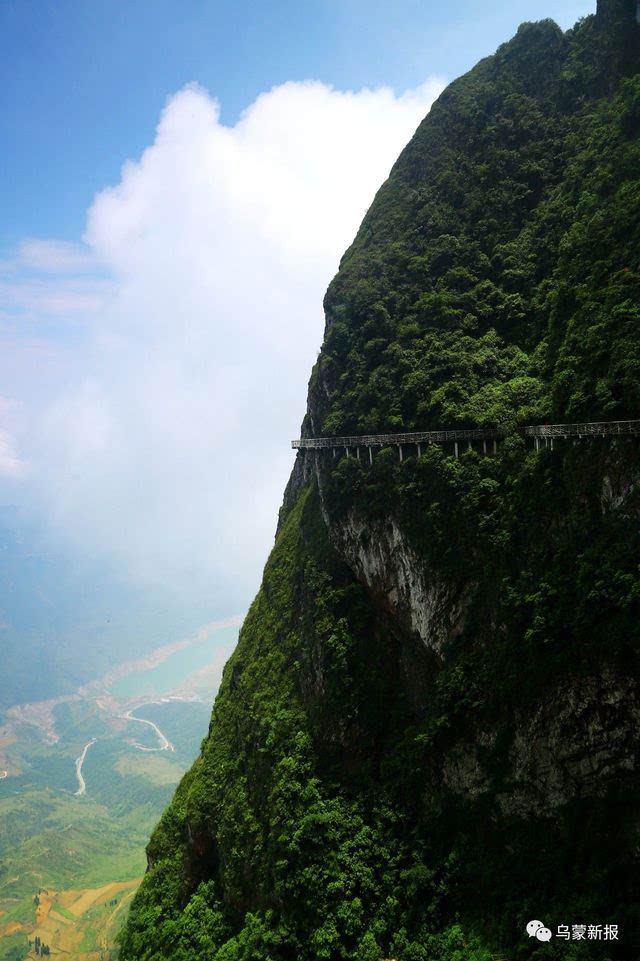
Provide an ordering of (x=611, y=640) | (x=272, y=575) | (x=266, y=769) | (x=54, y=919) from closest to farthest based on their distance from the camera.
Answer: (x=611, y=640) < (x=266, y=769) < (x=272, y=575) < (x=54, y=919)

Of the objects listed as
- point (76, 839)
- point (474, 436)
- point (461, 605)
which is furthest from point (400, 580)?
point (76, 839)

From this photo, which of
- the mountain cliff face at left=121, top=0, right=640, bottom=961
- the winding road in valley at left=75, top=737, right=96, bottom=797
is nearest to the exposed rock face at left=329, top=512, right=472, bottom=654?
the mountain cliff face at left=121, top=0, right=640, bottom=961

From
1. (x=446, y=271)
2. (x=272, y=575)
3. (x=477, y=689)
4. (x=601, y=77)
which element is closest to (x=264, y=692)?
(x=272, y=575)

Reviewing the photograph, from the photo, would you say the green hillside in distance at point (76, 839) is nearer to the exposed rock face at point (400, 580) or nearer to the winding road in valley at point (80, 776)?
the winding road in valley at point (80, 776)

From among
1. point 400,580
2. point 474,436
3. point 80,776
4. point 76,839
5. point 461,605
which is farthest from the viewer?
point 80,776

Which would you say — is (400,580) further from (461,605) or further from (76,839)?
(76,839)

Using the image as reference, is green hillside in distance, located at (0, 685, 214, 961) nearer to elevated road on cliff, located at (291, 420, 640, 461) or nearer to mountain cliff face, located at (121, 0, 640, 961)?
mountain cliff face, located at (121, 0, 640, 961)

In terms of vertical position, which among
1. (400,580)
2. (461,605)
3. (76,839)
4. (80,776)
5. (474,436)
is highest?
(474,436)

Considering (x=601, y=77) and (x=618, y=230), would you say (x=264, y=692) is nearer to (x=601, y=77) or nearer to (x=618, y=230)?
(x=618, y=230)

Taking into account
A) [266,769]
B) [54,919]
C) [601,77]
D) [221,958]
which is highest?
[601,77]

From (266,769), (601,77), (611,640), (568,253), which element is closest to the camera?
(611,640)
